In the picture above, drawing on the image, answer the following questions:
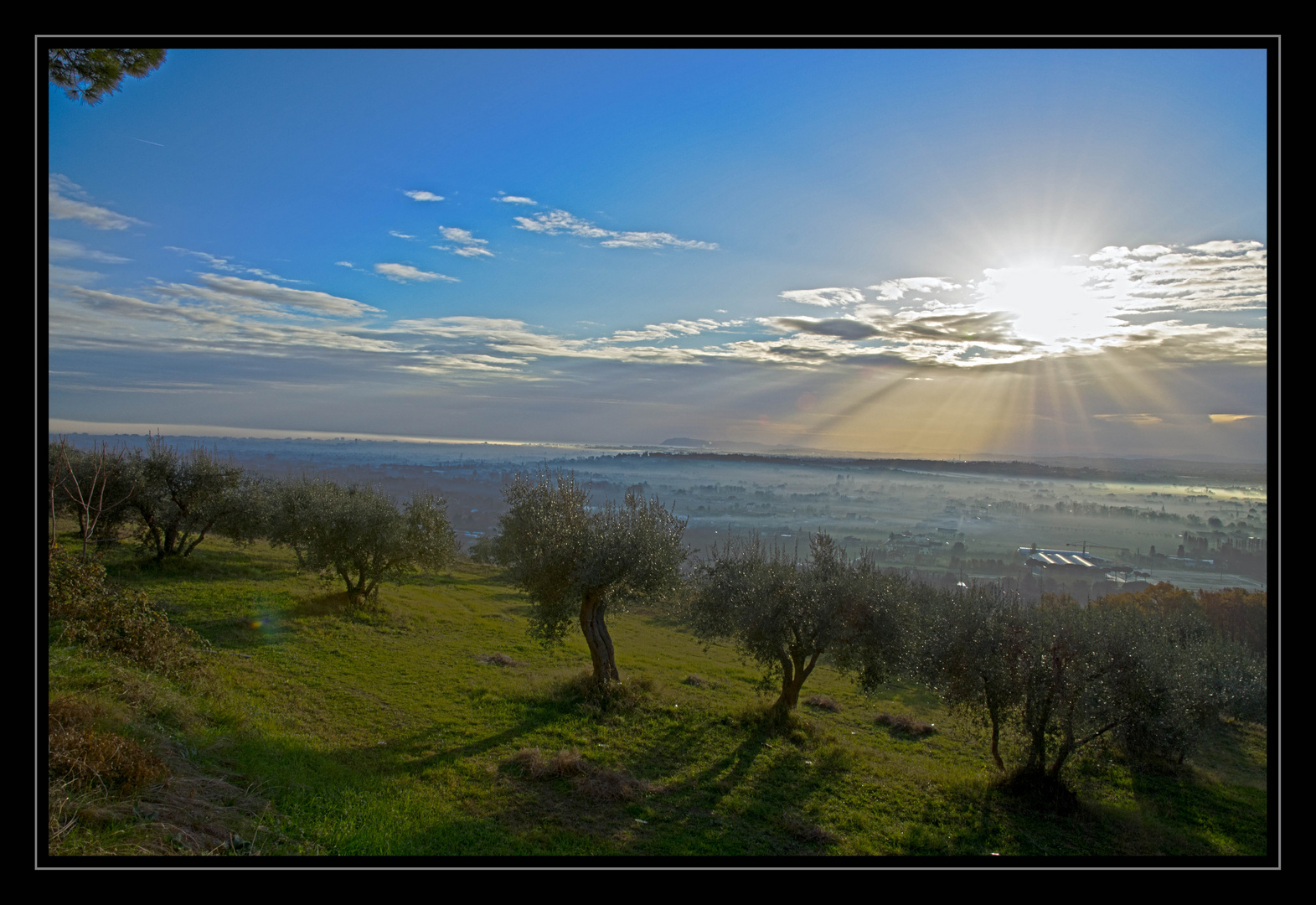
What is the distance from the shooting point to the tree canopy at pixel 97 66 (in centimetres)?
877

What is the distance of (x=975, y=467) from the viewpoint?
65438 millimetres

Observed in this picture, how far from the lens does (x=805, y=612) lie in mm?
21125

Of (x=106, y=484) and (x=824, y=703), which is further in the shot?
(x=106, y=484)

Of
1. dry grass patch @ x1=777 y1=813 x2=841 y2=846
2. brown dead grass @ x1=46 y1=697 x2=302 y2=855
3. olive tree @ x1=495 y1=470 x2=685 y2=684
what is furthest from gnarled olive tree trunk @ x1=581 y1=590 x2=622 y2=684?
brown dead grass @ x1=46 y1=697 x2=302 y2=855

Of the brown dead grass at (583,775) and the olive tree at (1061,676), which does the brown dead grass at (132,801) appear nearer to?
the brown dead grass at (583,775)

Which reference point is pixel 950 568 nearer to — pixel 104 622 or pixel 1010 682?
pixel 1010 682

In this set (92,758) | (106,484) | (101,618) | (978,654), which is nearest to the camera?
(92,758)

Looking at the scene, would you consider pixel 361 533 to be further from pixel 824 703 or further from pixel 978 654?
pixel 978 654

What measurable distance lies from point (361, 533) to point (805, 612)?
81.1ft

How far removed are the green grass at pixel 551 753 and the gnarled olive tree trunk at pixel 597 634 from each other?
3.67ft

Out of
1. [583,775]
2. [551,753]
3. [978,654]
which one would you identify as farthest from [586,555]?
[978,654]

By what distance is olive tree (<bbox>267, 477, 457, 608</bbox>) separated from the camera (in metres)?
31.0

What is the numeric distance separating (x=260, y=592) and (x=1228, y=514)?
5341cm
